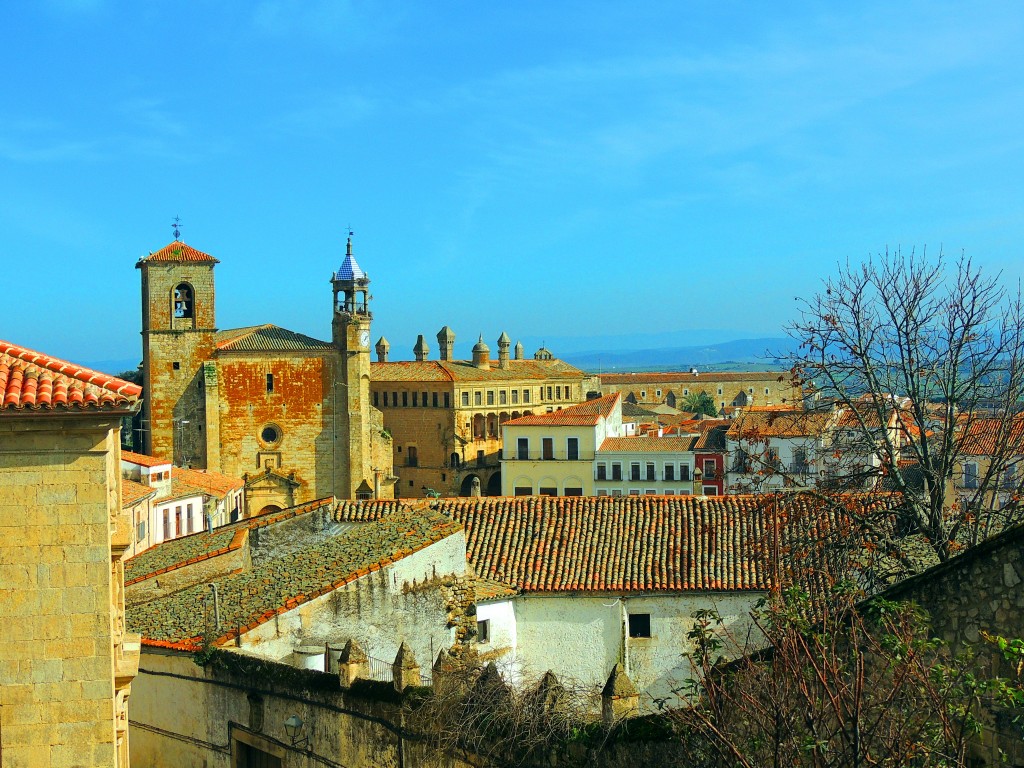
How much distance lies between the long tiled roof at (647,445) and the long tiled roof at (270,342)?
16.9 metres

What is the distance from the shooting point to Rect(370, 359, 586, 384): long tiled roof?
332 ft

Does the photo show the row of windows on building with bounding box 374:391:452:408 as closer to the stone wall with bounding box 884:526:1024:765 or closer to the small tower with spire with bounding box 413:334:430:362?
the small tower with spire with bounding box 413:334:430:362

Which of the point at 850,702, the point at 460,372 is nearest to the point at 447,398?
the point at 460,372

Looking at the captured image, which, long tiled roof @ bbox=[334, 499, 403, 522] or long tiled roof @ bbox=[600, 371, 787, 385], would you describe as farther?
long tiled roof @ bbox=[600, 371, 787, 385]

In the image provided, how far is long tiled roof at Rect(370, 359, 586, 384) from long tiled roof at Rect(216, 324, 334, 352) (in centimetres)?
3009

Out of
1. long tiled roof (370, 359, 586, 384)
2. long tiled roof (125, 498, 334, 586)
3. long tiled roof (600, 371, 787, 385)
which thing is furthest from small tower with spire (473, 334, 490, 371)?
long tiled roof (125, 498, 334, 586)

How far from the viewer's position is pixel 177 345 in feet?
221

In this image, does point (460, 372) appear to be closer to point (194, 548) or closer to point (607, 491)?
point (607, 491)

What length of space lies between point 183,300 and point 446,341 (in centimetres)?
4762

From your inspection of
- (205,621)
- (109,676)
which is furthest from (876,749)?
(205,621)

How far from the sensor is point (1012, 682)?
29.2ft

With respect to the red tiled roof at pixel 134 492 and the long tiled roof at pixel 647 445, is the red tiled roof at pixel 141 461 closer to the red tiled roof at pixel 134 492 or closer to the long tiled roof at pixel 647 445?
the red tiled roof at pixel 134 492

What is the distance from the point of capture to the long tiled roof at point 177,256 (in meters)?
66.6

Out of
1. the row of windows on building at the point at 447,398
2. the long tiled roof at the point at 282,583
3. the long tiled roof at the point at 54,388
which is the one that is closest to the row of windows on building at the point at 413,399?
the row of windows on building at the point at 447,398
